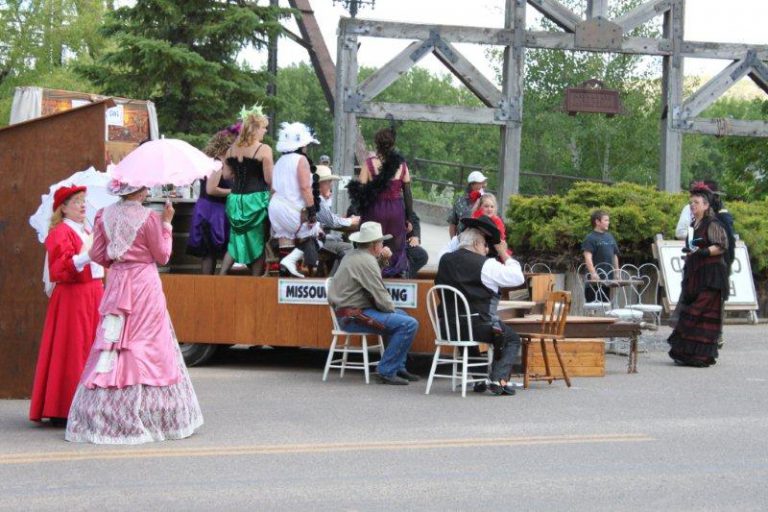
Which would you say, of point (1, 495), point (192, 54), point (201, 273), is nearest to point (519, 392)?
point (201, 273)

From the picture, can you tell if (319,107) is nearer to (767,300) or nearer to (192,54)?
(192,54)

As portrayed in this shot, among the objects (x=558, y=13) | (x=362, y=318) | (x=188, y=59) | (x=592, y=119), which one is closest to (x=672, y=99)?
(x=558, y=13)

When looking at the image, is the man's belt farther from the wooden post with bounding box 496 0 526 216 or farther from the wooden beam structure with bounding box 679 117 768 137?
the wooden beam structure with bounding box 679 117 768 137

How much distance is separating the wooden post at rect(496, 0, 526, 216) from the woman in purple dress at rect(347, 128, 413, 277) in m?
7.17

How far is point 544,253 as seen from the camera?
19.6 meters

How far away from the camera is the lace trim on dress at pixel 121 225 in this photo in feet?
31.5

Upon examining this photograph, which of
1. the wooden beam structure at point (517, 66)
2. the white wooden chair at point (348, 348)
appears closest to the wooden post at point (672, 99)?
the wooden beam structure at point (517, 66)

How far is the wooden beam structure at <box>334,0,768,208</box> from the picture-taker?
66.7 ft

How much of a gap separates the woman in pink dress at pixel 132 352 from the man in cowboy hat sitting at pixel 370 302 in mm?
3031

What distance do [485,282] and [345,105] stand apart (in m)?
8.87

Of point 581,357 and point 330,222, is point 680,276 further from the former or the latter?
point 330,222

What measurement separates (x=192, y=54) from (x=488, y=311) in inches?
578

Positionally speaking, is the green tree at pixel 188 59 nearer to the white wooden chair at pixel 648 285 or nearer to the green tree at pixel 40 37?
the white wooden chair at pixel 648 285

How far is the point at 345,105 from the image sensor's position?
66.7 ft
